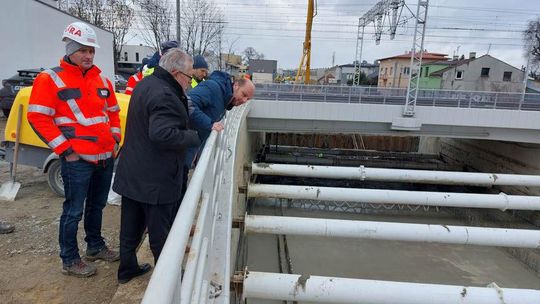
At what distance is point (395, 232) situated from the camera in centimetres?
537

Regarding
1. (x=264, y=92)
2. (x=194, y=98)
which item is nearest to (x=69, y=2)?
(x=264, y=92)

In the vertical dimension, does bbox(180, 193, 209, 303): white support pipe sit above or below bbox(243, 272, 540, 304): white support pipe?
above

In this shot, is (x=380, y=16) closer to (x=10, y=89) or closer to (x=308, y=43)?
(x=308, y=43)

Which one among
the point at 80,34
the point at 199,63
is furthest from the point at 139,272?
the point at 199,63

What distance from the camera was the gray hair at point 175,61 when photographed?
8.11 feet

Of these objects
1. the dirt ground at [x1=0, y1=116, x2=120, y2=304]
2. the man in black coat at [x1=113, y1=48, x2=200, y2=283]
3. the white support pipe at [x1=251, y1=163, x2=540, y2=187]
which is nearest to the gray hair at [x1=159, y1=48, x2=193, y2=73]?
the man in black coat at [x1=113, y1=48, x2=200, y2=283]

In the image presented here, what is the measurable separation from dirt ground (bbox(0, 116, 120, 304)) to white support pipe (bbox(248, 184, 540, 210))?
2.79 meters

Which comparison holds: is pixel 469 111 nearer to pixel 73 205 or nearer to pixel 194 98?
pixel 194 98

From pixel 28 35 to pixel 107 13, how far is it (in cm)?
1766

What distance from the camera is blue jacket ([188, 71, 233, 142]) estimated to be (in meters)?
3.31

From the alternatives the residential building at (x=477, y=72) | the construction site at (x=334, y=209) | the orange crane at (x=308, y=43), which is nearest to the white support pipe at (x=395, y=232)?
the construction site at (x=334, y=209)

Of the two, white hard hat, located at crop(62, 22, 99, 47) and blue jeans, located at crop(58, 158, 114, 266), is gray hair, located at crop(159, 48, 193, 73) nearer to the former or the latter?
white hard hat, located at crop(62, 22, 99, 47)

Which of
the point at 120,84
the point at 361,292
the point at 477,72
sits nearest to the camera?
the point at 361,292

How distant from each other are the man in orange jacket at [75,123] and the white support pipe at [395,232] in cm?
247
